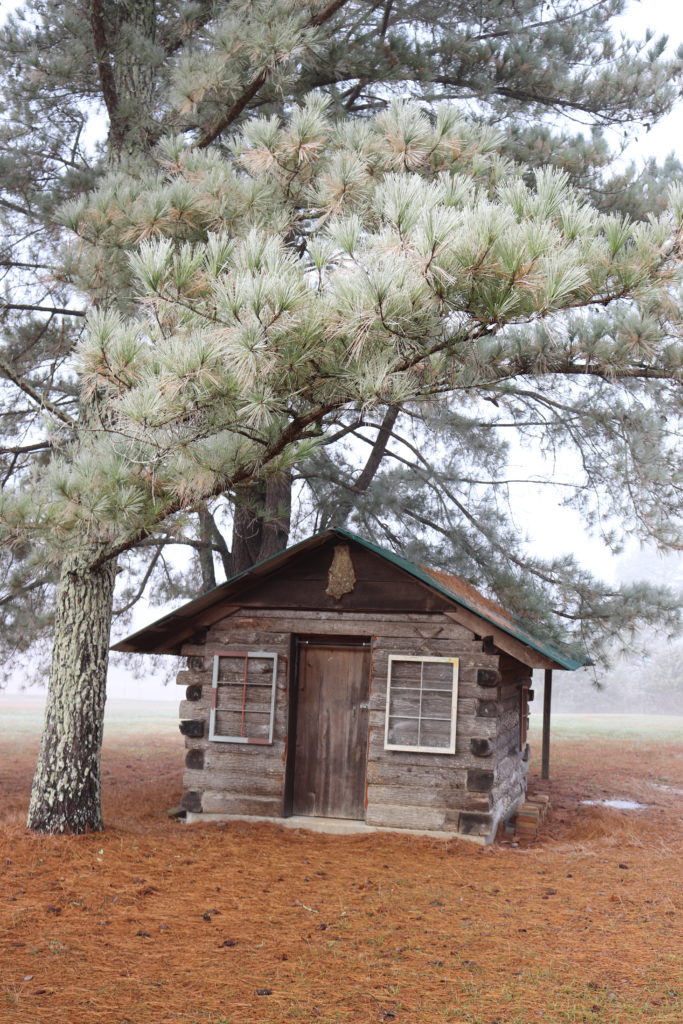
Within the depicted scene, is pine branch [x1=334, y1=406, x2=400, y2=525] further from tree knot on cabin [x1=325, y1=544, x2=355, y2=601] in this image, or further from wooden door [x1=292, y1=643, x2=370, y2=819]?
wooden door [x1=292, y1=643, x2=370, y2=819]

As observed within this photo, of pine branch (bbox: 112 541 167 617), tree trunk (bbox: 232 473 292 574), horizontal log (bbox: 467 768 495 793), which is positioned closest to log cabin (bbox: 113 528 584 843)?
horizontal log (bbox: 467 768 495 793)

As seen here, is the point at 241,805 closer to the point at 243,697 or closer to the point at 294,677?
the point at 243,697

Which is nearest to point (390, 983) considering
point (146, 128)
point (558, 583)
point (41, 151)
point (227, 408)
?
point (227, 408)

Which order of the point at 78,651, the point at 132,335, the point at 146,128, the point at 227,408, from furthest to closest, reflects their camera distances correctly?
the point at 146,128 → the point at 78,651 → the point at 227,408 → the point at 132,335

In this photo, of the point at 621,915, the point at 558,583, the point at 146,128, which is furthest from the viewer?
the point at 558,583

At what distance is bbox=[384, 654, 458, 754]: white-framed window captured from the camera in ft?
29.3

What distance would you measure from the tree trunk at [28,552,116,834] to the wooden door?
7.22ft

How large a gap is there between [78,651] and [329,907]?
3.63 metres

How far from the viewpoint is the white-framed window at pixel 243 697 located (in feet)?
31.0

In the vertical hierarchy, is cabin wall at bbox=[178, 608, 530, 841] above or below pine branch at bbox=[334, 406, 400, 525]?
below

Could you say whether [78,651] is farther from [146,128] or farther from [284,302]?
[146,128]

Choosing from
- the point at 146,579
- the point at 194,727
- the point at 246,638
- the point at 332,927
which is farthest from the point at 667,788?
the point at 332,927

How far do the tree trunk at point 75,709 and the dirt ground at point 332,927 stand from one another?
34cm

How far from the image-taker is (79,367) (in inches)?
213
